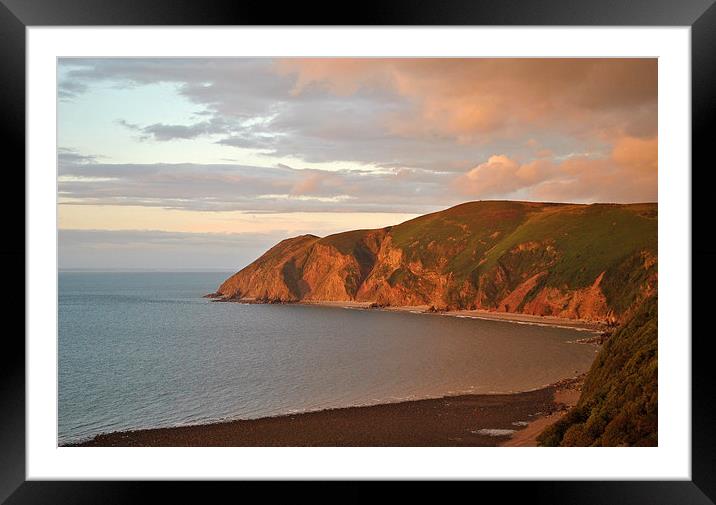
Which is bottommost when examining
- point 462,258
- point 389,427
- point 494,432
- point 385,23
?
point 389,427

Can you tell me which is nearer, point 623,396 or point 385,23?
point 385,23

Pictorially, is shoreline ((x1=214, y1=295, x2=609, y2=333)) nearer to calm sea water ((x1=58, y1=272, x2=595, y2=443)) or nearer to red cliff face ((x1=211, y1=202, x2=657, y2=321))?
red cliff face ((x1=211, y1=202, x2=657, y2=321))

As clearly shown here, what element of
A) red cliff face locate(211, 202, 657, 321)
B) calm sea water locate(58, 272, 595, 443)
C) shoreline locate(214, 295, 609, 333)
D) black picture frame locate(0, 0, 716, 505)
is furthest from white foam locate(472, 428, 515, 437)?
red cliff face locate(211, 202, 657, 321)

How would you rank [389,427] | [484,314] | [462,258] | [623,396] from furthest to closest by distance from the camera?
[462,258] → [484,314] → [389,427] → [623,396]

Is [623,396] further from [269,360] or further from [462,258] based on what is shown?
[462,258]

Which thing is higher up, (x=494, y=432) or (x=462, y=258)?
(x=462, y=258)

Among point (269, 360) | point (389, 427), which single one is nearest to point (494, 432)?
point (389, 427)

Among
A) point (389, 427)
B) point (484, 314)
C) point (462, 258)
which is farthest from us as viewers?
point (462, 258)
